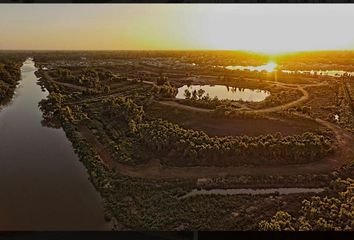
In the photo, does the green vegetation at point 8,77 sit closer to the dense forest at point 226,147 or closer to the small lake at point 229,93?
the dense forest at point 226,147

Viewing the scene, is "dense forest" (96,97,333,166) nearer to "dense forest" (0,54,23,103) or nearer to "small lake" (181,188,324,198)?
"small lake" (181,188,324,198)

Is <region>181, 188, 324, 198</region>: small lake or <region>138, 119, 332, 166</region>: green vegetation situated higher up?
<region>138, 119, 332, 166</region>: green vegetation

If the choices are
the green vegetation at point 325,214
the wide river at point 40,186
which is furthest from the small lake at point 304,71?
the wide river at point 40,186

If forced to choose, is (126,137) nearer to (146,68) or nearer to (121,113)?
(121,113)

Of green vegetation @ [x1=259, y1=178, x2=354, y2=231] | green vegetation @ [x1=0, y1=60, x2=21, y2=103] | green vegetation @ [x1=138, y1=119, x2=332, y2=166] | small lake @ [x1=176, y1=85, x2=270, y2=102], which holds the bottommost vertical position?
green vegetation @ [x1=259, y1=178, x2=354, y2=231]

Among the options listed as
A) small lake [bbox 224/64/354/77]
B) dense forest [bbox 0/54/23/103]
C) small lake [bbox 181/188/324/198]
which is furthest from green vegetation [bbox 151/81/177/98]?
dense forest [bbox 0/54/23/103]

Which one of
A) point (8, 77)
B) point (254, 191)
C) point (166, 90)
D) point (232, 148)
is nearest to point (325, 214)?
point (254, 191)

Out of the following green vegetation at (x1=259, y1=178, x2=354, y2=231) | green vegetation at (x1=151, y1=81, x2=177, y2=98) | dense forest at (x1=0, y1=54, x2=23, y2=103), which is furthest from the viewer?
green vegetation at (x1=151, y1=81, x2=177, y2=98)
